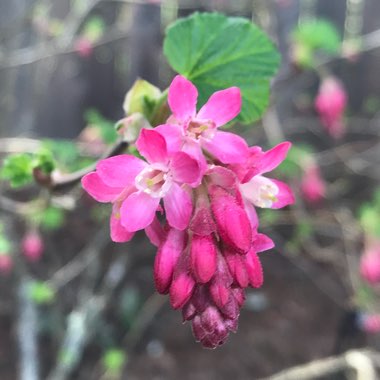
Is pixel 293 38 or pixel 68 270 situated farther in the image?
pixel 68 270

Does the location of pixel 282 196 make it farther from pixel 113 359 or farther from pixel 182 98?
pixel 113 359

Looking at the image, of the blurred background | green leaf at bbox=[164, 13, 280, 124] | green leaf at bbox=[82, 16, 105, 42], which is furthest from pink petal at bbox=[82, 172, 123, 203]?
green leaf at bbox=[82, 16, 105, 42]

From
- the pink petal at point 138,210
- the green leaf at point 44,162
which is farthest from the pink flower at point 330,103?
the pink petal at point 138,210

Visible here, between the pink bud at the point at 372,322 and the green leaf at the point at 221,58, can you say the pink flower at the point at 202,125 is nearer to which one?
the green leaf at the point at 221,58

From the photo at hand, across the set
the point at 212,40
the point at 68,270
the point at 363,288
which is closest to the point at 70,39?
the point at 68,270

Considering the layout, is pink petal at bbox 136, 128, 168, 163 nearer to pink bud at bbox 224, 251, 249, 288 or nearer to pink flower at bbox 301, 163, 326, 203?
pink bud at bbox 224, 251, 249, 288

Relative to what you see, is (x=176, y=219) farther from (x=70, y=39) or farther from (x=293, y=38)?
(x=70, y=39)
